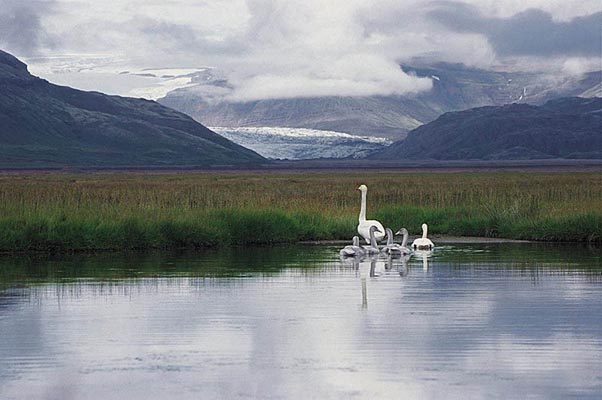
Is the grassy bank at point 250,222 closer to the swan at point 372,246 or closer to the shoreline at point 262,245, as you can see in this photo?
the shoreline at point 262,245

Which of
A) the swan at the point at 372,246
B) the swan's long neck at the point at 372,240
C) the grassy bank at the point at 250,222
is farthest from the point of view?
the grassy bank at the point at 250,222

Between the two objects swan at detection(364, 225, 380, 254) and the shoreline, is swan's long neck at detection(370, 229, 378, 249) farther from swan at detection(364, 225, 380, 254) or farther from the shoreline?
the shoreline

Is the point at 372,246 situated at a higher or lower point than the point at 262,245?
lower

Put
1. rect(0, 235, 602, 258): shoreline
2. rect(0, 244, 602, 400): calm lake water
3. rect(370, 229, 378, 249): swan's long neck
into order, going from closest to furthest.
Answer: rect(0, 244, 602, 400): calm lake water → rect(370, 229, 378, 249): swan's long neck → rect(0, 235, 602, 258): shoreline

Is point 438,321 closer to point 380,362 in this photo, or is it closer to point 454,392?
point 380,362

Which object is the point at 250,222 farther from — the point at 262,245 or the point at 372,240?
the point at 372,240

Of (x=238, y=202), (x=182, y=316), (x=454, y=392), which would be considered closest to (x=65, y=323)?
(x=182, y=316)

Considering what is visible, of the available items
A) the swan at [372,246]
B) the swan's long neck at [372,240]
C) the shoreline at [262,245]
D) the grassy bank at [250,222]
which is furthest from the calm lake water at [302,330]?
the grassy bank at [250,222]

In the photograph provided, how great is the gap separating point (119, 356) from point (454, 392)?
13.5 ft

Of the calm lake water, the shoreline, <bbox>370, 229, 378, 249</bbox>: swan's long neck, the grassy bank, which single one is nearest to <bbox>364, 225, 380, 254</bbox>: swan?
<bbox>370, 229, 378, 249</bbox>: swan's long neck

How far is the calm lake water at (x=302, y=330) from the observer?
1267 centimetres

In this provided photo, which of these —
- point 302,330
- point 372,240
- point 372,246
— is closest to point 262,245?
point 372,240

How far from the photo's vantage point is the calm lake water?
12.7m

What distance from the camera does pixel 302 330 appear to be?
16203mm
